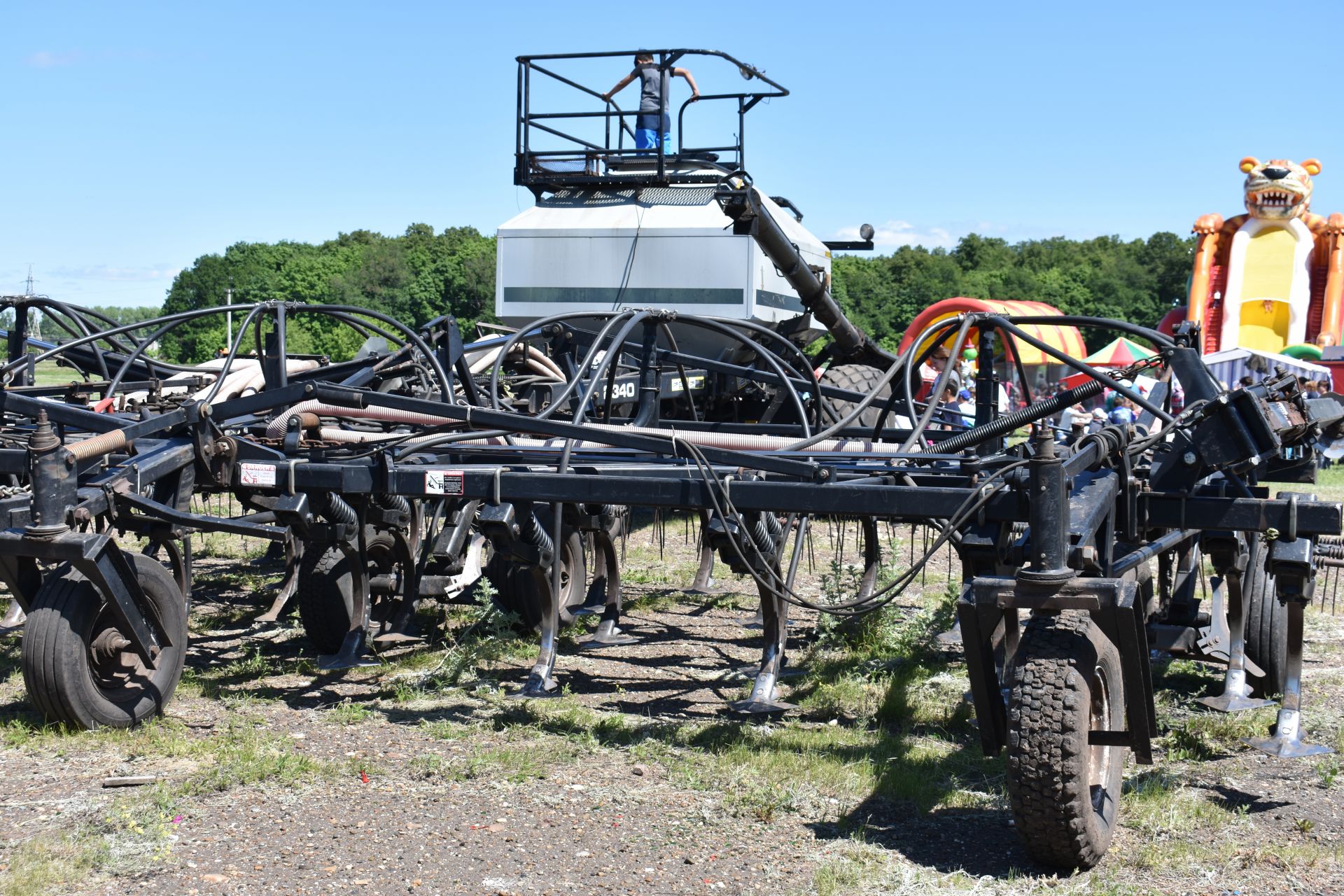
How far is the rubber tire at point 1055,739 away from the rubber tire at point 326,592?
332 cm

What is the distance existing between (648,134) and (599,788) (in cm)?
753

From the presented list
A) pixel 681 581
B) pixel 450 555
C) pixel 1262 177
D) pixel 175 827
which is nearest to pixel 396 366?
pixel 450 555

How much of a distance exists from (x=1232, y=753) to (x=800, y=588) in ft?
12.0

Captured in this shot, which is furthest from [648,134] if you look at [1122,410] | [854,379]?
[1122,410]

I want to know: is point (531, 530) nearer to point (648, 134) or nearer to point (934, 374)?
point (648, 134)

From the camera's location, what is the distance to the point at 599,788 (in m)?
4.23

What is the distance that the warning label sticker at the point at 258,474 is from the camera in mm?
4930

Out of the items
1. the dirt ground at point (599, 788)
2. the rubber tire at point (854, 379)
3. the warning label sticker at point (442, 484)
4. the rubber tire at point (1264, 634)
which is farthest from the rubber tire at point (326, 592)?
the rubber tire at point (854, 379)

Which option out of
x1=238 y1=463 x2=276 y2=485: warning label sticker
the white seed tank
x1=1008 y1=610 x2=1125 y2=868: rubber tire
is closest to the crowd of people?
x1=1008 y1=610 x2=1125 y2=868: rubber tire

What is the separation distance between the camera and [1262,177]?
17.4 meters

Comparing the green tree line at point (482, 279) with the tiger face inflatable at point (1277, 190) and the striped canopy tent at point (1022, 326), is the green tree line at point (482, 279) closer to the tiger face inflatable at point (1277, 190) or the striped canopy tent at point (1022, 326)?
the striped canopy tent at point (1022, 326)

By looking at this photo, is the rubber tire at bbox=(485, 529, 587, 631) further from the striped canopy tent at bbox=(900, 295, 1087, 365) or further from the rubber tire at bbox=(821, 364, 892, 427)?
the striped canopy tent at bbox=(900, 295, 1087, 365)

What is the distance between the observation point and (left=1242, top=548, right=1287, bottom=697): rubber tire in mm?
5414

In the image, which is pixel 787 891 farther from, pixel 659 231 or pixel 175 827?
pixel 659 231
